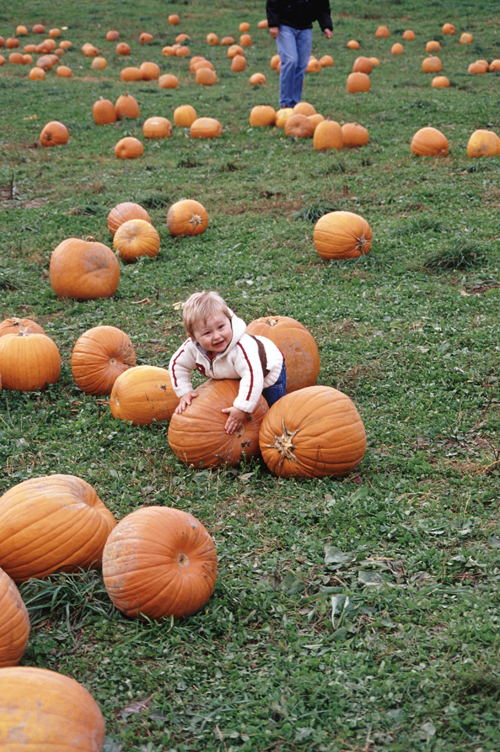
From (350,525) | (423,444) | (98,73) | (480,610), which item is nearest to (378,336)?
(423,444)

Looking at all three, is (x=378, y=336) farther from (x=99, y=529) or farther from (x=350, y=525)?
(x=99, y=529)

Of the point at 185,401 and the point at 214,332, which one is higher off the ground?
the point at 214,332

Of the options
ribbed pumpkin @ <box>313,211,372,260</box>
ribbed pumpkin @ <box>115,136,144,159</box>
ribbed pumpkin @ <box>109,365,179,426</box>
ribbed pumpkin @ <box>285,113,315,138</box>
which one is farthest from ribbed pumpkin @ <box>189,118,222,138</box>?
ribbed pumpkin @ <box>109,365,179,426</box>

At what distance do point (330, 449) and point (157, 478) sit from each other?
42.5 inches

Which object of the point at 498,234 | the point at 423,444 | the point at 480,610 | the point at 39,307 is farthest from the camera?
the point at 498,234

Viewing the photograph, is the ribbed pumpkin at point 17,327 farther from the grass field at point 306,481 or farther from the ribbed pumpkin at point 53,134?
the ribbed pumpkin at point 53,134

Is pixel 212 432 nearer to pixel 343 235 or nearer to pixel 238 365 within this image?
pixel 238 365

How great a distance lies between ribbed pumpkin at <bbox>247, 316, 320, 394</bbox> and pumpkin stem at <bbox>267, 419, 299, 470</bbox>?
0.83 meters

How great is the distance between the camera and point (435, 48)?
19.6 metres

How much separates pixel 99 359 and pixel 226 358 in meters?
1.40

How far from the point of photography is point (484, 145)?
10.1 meters

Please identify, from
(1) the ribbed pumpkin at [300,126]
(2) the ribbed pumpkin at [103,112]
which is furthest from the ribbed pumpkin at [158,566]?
(2) the ribbed pumpkin at [103,112]

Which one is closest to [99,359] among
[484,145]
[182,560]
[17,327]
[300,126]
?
A: [17,327]

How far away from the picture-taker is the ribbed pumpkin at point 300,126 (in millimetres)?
12188
